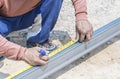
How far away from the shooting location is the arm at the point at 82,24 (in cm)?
320

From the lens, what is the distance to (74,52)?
332cm

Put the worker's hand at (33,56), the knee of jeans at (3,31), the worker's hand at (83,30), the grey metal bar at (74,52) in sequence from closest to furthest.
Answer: the worker's hand at (33,56) < the grey metal bar at (74,52) < the worker's hand at (83,30) < the knee of jeans at (3,31)

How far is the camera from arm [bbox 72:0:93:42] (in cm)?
320

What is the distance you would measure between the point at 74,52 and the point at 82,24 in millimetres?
273

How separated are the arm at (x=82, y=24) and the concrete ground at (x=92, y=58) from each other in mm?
352

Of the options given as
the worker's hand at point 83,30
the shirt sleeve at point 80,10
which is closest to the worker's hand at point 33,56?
the worker's hand at point 83,30

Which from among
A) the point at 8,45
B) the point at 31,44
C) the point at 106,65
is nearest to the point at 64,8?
the point at 31,44

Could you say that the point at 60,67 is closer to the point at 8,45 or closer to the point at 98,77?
the point at 98,77

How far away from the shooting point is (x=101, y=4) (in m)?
4.54

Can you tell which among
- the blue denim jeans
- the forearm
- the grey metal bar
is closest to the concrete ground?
the grey metal bar

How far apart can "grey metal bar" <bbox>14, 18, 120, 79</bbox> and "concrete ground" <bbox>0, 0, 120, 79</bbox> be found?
15 centimetres

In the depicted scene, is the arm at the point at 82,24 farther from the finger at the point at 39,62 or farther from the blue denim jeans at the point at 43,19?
the finger at the point at 39,62

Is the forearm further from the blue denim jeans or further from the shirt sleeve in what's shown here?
the shirt sleeve

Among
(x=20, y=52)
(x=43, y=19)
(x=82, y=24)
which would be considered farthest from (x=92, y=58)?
(x=20, y=52)
